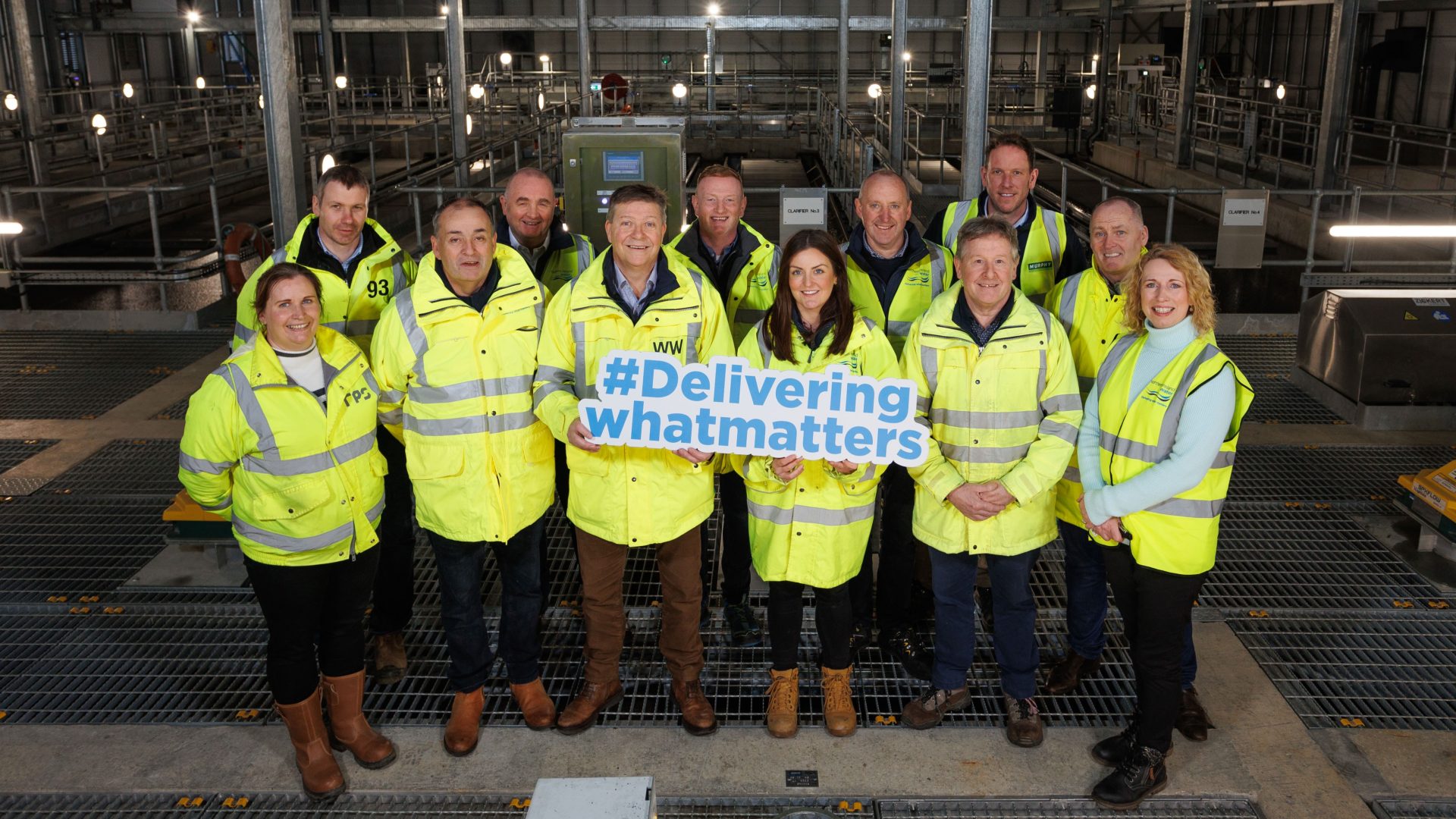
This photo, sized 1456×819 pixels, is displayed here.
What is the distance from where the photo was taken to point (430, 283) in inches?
142

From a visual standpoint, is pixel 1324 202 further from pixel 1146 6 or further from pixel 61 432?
pixel 61 432

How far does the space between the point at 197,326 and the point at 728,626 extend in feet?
23.5

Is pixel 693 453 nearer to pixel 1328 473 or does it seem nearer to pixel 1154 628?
pixel 1154 628

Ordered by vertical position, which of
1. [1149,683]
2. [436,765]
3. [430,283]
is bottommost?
[436,765]

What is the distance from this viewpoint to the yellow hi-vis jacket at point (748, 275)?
4.35m

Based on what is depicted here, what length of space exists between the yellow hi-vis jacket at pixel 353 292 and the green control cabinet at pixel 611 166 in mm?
3020

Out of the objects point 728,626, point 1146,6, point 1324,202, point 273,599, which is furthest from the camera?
point 1146,6

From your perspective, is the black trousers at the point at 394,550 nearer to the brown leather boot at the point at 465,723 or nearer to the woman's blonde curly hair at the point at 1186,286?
the brown leather boot at the point at 465,723

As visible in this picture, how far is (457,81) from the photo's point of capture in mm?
11883

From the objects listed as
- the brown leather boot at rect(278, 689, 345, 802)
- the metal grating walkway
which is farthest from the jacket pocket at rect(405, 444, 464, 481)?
the metal grating walkway

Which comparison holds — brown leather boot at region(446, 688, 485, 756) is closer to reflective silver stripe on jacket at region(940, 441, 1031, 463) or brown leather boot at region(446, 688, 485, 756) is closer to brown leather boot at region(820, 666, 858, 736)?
brown leather boot at region(820, 666, 858, 736)

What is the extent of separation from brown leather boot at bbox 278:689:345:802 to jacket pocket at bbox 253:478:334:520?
0.66 meters

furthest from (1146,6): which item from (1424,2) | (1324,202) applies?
(1324,202)

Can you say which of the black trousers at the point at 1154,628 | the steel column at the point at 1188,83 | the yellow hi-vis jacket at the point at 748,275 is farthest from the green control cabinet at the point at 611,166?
the steel column at the point at 1188,83
